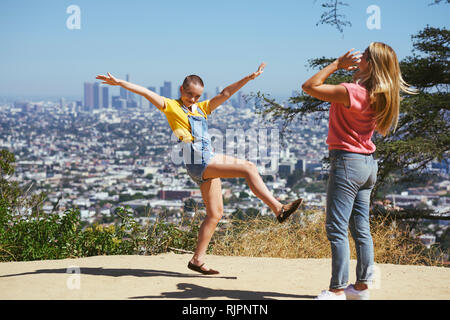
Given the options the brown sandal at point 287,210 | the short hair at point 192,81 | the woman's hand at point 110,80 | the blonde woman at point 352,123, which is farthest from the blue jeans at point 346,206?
the woman's hand at point 110,80

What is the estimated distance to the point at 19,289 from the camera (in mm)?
4641

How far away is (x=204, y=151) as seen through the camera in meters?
4.57

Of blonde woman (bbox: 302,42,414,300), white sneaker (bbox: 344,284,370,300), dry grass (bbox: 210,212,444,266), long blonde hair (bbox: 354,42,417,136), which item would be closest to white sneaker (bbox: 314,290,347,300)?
blonde woman (bbox: 302,42,414,300)

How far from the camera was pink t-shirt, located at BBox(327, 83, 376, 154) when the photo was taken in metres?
3.72

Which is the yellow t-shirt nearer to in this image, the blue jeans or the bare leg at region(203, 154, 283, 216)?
the bare leg at region(203, 154, 283, 216)

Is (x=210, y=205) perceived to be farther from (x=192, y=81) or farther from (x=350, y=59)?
(x=350, y=59)

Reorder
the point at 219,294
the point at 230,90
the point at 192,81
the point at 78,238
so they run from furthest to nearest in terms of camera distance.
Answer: the point at 78,238 < the point at 230,90 < the point at 192,81 < the point at 219,294

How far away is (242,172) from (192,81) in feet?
3.09

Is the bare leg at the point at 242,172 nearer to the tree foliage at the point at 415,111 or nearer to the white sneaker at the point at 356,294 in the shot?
the white sneaker at the point at 356,294

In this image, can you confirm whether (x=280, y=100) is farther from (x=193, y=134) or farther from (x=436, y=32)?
(x=193, y=134)

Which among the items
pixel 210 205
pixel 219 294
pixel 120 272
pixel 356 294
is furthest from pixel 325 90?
pixel 120 272

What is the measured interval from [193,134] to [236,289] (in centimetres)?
143

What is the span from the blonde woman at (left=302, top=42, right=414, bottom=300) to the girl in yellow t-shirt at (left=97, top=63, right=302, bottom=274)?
533 millimetres
